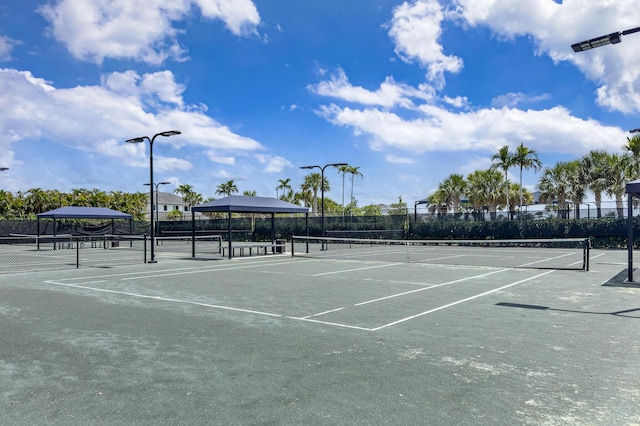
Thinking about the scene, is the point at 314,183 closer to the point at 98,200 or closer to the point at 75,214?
the point at 98,200

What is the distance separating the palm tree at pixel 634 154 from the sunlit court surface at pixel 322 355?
29.0 meters

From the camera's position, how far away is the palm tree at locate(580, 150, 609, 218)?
151 ft

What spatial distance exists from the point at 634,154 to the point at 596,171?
10.1m

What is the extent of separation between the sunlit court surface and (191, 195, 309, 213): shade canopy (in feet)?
38.9

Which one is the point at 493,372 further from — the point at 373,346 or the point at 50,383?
the point at 50,383

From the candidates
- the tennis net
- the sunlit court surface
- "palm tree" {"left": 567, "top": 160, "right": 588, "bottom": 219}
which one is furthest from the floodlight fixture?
"palm tree" {"left": 567, "top": 160, "right": 588, "bottom": 219}

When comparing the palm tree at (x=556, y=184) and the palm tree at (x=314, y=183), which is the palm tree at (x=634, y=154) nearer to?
the palm tree at (x=556, y=184)

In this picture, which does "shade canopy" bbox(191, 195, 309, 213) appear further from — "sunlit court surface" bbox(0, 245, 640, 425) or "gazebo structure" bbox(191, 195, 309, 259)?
"sunlit court surface" bbox(0, 245, 640, 425)

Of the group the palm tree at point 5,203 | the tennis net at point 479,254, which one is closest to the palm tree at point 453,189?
the tennis net at point 479,254

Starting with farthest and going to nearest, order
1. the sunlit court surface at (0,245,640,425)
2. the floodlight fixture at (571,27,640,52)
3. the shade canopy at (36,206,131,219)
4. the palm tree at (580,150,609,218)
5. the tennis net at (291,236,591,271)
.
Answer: the palm tree at (580,150,609,218) → the shade canopy at (36,206,131,219) → the tennis net at (291,236,591,271) → the floodlight fixture at (571,27,640,52) → the sunlit court surface at (0,245,640,425)

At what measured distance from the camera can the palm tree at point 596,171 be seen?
46.1 m

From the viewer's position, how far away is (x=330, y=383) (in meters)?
5.01

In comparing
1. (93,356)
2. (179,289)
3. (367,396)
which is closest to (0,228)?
(179,289)

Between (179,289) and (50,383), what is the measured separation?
7.24 metres
